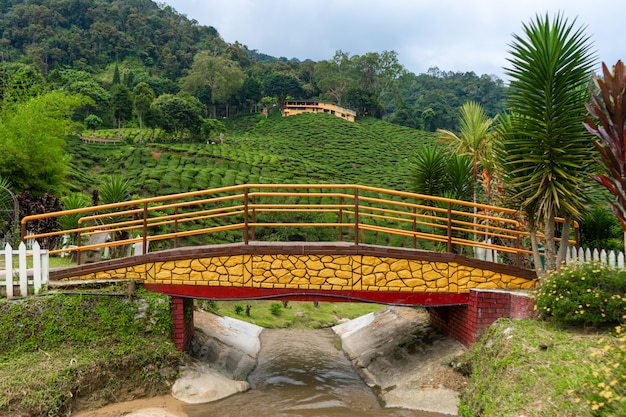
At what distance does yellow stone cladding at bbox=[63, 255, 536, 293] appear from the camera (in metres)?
8.27

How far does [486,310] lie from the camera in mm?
8055

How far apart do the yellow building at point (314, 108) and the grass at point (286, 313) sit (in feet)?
217

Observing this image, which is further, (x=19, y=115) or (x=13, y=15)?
(x=13, y=15)

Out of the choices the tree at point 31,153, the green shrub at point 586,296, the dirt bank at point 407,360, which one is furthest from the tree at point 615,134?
the tree at point 31,153

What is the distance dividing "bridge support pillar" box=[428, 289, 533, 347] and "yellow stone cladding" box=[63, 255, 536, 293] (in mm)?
395

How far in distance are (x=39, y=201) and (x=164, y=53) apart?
89197mm

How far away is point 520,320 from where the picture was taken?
24.3ft

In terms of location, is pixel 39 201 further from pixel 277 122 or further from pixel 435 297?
pixel 277 122

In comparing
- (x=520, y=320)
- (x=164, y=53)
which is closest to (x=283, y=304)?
(x=520, y=320)

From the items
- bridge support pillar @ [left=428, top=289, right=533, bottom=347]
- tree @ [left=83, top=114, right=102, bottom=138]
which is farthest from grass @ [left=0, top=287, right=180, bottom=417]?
tree @ [left=83, top=114, right=102, bottom=138]

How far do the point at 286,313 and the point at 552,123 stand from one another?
10953mm

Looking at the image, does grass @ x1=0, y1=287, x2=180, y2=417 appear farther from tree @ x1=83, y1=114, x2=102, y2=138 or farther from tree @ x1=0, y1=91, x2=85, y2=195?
tree @ x1=83, y1=114, x2=102, y2=138

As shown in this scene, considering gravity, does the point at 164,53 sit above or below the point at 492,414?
above

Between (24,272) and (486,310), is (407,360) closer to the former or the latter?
(486,310)
